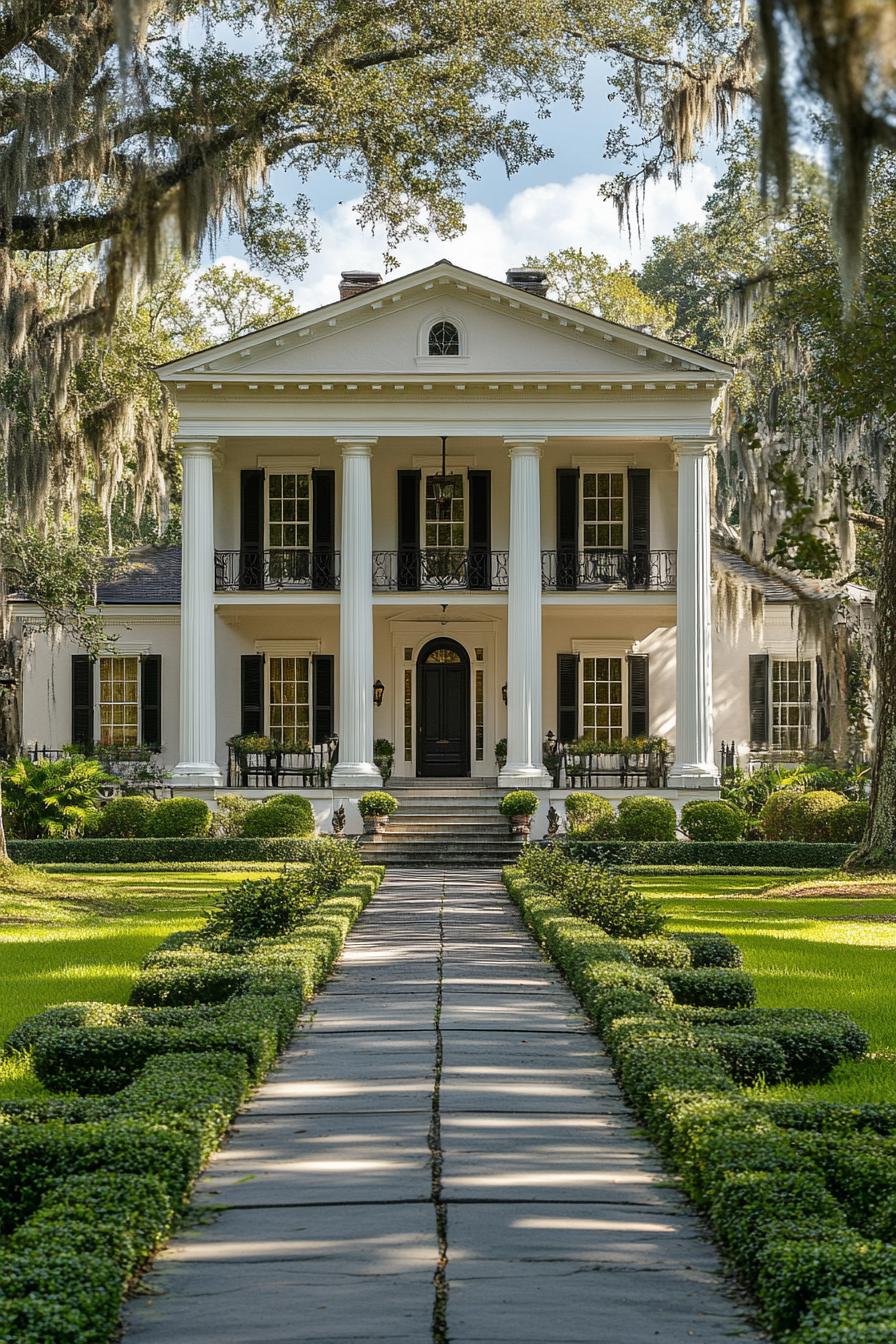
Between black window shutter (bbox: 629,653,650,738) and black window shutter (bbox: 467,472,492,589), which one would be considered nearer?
black window shutter (bbox: 467,472,492,589)

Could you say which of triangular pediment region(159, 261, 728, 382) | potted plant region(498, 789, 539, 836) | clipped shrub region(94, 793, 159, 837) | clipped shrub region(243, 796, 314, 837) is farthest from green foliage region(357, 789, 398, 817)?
triangular pediment region(159, 261, 728, 382)

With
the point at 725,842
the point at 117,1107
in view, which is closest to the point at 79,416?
the point at 725,842

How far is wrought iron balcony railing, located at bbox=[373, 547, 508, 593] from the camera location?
87.0 feet

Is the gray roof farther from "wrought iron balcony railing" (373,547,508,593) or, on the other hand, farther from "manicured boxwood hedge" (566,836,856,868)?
"manicured boxwood hedge" (566,836,856,868)

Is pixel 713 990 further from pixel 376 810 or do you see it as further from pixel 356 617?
pixel 356 617

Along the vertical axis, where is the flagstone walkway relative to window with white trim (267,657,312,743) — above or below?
below

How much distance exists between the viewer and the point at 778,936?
13328mm

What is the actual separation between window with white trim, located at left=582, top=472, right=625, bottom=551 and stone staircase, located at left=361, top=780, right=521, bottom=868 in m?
4.61

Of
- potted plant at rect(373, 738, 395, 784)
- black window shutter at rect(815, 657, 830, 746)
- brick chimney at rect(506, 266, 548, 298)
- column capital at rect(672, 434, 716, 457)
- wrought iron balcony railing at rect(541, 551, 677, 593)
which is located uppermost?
brick chimney at rect(506, 266, 548, 298)

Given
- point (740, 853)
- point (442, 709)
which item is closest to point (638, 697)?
point (442, 709)

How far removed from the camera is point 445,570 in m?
26.5

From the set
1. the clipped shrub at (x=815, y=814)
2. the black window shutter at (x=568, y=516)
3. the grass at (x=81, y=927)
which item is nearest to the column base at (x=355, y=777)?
the grass at (x=81, y=927)

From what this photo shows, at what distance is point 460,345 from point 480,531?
3.26 meters

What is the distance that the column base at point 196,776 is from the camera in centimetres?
2472
